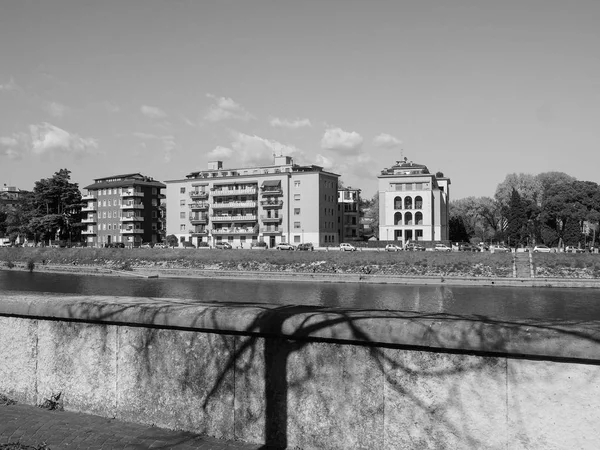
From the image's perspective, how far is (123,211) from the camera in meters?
132

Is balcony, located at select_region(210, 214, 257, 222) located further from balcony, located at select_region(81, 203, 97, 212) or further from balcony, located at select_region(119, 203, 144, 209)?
balcony, located at select_region(81, 203, 97, 212)

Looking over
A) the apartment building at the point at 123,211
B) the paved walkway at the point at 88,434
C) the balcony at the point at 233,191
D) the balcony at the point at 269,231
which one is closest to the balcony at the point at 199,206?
the balcony at the point at 233,191

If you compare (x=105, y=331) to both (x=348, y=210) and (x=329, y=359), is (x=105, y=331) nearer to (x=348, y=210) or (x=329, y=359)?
(x=329, y=359)

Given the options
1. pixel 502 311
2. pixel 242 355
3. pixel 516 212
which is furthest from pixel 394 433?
pixel 516 212

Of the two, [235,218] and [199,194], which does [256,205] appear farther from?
[199,194]

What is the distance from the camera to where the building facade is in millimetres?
105250

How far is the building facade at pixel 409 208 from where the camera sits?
345 feet

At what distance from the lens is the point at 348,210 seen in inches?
4946

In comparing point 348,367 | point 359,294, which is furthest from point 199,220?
point 348,367

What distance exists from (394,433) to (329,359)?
37.3 inches

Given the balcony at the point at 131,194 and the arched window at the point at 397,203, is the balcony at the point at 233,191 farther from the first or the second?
the arched window at the point at 397,203

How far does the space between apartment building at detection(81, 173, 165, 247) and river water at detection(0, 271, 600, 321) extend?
5781 cm

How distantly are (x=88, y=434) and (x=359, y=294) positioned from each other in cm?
4896

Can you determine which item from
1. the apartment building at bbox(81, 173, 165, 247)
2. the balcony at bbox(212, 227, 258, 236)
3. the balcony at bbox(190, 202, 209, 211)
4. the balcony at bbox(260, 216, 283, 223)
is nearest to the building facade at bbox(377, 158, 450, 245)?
the balcony at bbox(260, 216, 283, 223)
